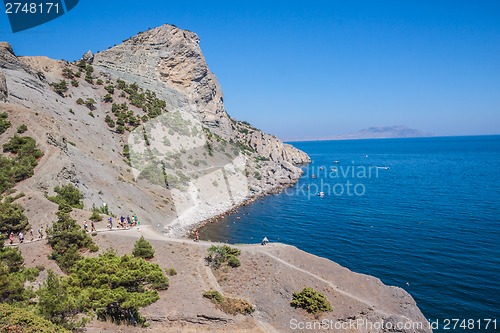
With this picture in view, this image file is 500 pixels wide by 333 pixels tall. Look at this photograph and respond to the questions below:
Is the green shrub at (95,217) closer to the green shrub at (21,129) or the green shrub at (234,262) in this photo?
the green shrub at (234,262)

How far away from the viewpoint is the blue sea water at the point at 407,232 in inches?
1368

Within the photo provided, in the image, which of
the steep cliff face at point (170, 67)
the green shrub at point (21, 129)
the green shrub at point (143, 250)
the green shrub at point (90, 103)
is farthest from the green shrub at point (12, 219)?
the steep cliff face at point (170, 67)

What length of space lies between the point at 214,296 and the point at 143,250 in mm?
7724

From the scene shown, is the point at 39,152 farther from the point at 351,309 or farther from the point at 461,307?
the point at 461,307

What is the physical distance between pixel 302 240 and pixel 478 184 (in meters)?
64.8

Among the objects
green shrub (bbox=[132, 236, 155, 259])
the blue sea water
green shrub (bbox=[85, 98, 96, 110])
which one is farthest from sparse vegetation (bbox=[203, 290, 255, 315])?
green shrub (bbox=[85, 98, 96, 110])

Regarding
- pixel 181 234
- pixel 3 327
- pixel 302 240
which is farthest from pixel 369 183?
pixel 3 327

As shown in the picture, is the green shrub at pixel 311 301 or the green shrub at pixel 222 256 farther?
the green shrub at pixel 222 256

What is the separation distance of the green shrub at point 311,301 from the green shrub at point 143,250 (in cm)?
1248

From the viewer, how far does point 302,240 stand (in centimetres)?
5078

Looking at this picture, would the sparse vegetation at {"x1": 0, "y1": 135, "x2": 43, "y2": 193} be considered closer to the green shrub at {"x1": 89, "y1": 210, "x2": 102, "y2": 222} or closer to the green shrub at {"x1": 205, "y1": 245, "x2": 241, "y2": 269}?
the green shrub at {"x1": 89, "y1": 210, "x2": 102, "y2": 222}

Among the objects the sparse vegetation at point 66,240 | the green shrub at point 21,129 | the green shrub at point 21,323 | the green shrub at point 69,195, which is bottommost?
the sparse vegetation at point 66,240

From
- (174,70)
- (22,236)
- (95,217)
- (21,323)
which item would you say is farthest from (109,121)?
(21,323)

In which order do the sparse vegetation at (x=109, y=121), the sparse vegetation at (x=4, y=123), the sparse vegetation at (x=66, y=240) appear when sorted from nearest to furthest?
the sparse vegetation at (x=66, y=240) → the sparse vegetation at (x=4, y=123) → the sparse vegetation at (x=109, y=121)
